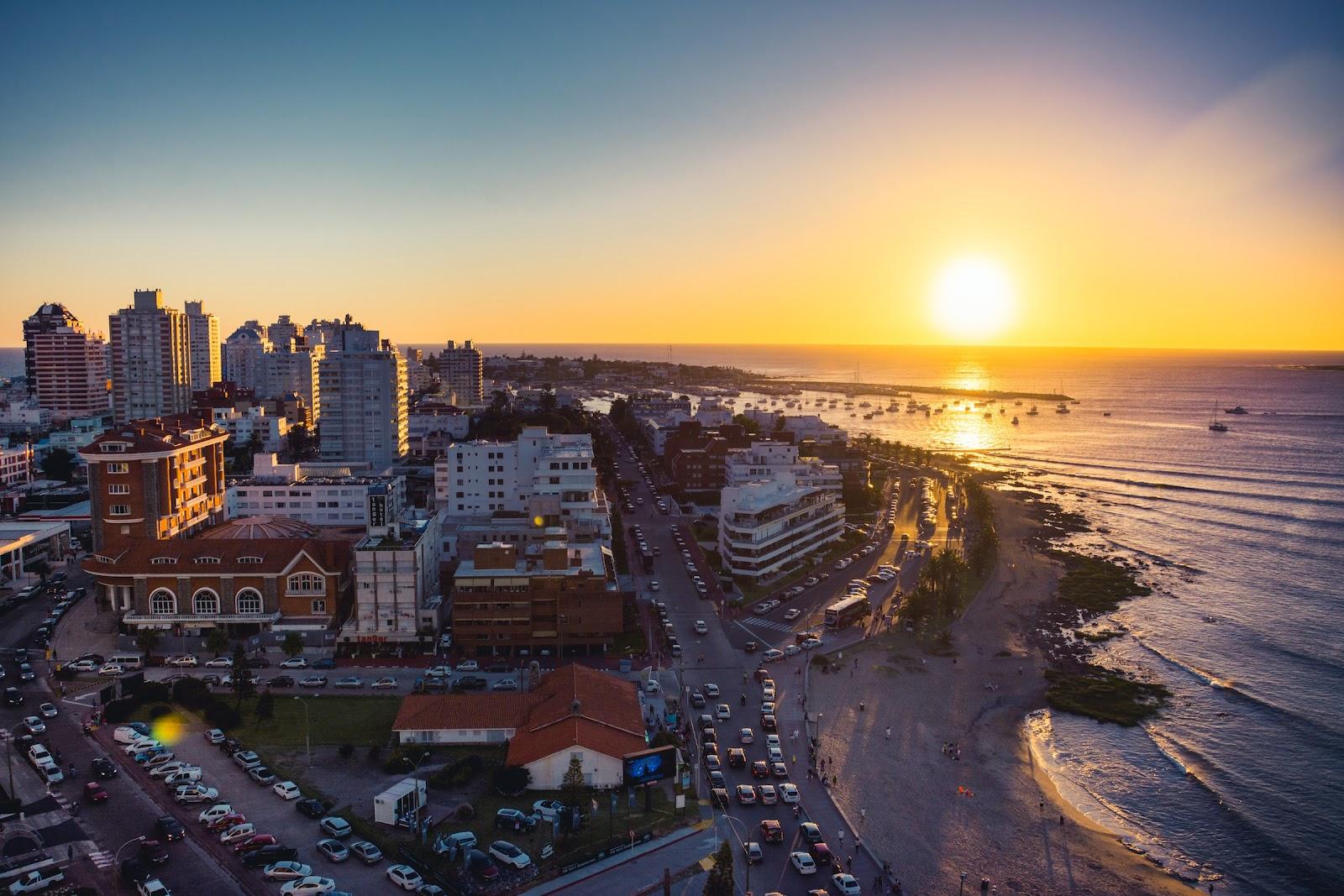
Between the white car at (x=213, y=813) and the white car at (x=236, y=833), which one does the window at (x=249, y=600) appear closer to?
the white car at (x=213, y=813)

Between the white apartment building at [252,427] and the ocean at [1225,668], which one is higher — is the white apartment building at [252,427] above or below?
above

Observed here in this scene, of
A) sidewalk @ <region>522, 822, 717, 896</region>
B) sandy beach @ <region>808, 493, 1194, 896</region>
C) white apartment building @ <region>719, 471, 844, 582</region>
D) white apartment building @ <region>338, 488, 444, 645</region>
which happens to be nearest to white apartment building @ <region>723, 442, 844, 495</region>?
white apartment building @ <region>719, 471, 844, 582</region>

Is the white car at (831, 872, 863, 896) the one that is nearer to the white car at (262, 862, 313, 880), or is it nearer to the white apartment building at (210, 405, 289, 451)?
the white car at (262, 862, 313, 880)

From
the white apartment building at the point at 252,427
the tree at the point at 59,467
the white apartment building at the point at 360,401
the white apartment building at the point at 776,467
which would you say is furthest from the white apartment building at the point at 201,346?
the white apartment building at the point at 776,467

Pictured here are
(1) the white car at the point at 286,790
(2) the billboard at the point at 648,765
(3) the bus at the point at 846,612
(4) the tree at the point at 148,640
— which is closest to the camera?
(2) the billboard at the point at 648,765

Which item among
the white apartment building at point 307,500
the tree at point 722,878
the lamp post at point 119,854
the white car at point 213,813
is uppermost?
the white apartment building at point 307,500

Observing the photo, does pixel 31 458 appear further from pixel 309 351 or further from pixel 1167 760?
pixel 1167 760

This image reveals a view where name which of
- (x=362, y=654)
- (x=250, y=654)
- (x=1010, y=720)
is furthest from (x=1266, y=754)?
(x=250, y=654)
